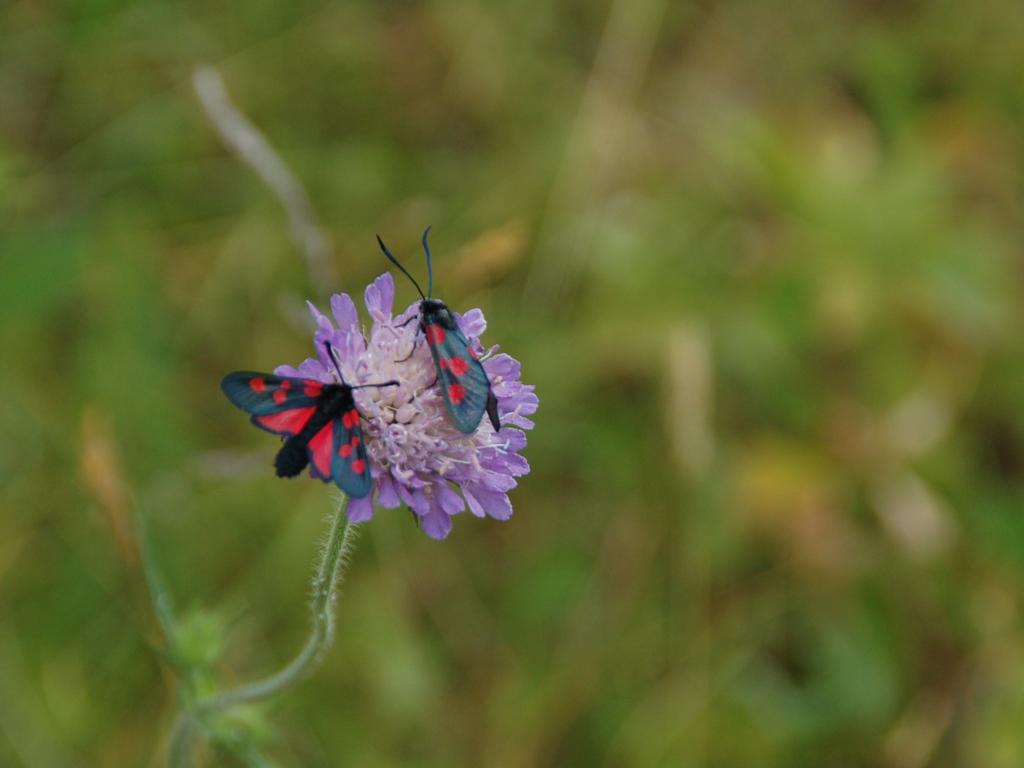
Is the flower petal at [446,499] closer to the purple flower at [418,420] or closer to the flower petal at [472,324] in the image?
the purple flower at [418,420]

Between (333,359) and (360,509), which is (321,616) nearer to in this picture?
(360,509)

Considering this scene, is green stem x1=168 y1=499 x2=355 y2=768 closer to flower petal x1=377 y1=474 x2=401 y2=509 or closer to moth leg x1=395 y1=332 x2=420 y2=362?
flower petal x1=377 y1=474 x2=401 y2=509

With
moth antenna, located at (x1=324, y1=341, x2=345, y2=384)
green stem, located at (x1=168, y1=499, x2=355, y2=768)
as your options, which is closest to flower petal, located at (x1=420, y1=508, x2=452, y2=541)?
green stem, located at (x1=168, y1=499, x2=355, y2=768)

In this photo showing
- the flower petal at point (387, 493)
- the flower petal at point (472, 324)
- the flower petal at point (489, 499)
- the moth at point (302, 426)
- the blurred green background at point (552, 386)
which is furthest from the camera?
the blurred green background at point (552, 386)

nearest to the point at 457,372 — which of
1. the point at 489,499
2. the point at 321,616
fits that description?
the point at 489,499

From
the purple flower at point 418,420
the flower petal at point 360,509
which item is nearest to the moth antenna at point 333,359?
the purple flower at point 418,420

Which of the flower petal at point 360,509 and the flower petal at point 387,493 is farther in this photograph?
the flower petal at point 387,493
